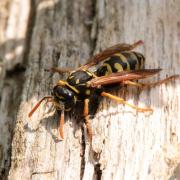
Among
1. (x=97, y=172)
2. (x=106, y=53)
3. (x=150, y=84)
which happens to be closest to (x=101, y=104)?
(x=150, y=84)

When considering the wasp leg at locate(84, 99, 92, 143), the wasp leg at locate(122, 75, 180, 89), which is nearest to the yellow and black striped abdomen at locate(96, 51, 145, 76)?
the wasp leg at locate(122, 75, 180, 89)

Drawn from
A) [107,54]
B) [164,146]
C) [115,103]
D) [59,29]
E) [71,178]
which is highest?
[59,29]

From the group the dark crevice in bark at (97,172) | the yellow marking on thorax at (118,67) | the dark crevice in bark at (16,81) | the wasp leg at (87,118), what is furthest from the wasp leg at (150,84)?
the dark crevice in bark at (16,81)

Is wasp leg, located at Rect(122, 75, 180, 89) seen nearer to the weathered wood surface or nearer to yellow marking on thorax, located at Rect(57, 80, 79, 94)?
the weathered wood surface

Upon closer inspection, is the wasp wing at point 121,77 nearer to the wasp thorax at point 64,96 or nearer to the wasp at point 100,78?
the wasp at point 100,78

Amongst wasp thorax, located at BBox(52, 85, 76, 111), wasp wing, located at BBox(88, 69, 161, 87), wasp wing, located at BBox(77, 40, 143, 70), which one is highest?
wasp wing, located at BBox(77, 40, 143, 70)

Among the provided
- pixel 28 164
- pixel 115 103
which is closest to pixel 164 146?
pixel 115 103

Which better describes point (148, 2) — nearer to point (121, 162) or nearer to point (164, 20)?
point (164, 20)
